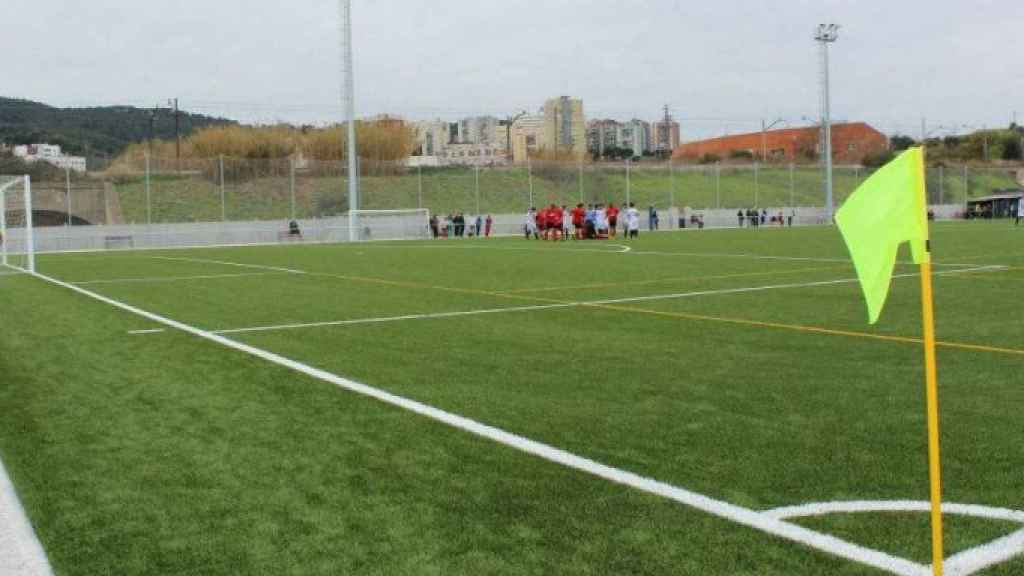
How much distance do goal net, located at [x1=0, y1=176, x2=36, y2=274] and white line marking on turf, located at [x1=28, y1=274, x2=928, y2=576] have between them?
20.0 meters

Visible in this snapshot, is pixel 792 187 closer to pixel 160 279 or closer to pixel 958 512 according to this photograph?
pixel 160 279

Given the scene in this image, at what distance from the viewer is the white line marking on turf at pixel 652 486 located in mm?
3809

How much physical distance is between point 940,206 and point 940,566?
2939 inches

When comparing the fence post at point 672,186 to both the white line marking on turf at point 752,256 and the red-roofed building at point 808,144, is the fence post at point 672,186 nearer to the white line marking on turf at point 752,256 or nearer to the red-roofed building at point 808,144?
the white line marking on turf at point 752,256

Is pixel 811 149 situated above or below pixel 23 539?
above

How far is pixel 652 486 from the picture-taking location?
4.81 meters

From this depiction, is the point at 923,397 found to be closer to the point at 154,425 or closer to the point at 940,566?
the point at 940,566

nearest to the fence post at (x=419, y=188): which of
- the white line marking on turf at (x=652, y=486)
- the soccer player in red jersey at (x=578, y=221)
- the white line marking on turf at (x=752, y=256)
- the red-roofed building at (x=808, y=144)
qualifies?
the soccer player in red jersey at (x=578, y=221)

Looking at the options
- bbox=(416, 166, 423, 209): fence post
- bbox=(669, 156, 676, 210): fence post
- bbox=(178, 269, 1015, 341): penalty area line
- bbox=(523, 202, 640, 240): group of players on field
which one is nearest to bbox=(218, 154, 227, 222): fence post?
bbox=(416, 166, 423, 209): fence post

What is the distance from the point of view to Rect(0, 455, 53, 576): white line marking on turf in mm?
3877

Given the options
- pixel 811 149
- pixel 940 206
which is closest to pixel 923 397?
pixel 940 206

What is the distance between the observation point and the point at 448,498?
4.72 metres

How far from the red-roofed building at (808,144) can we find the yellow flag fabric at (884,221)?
120236 mm

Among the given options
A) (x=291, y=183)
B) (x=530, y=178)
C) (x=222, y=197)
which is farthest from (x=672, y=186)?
(x=222, y=197)
